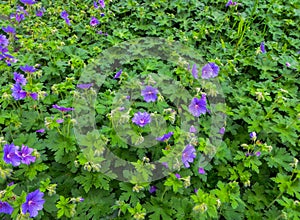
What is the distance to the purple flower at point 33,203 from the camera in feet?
6.70

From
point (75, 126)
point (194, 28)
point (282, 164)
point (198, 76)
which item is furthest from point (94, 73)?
point (282, 164)

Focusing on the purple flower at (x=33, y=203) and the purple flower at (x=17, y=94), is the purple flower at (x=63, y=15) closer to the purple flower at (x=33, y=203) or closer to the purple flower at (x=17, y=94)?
the purple flower at (x=17, y=94)

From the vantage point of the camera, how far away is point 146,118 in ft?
8.11

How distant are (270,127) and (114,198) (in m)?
1.63

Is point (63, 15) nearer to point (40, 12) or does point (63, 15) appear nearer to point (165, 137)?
point (40, 12)

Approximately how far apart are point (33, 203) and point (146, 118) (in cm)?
102

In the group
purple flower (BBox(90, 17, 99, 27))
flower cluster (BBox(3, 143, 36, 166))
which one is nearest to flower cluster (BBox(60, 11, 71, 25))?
purple flower (BBox(90, 17, 99, 27))

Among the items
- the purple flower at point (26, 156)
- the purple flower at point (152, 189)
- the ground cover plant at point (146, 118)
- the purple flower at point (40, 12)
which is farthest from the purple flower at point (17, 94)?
the purple flower at point (40, 12)

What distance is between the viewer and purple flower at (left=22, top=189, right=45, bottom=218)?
2.04 meters

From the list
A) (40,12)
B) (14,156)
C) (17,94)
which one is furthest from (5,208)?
(40,12)

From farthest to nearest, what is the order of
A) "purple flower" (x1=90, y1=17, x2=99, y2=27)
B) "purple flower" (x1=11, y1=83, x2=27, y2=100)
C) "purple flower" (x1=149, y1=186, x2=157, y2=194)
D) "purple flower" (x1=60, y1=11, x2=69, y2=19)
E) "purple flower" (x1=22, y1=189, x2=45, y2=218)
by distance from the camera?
"purple flower" (x1=60, y1=11, x2=69, y2=19)
"purple flower" (x1=90, y1=17, x2=99, y2=27)
"purple flower" (x1=11, y1=83, x2=27, y2=100)
"purple flower" (x1=149, y1=186, x2=157, y2=194)
"purple flower" (x1=22, y1=189, x2=45, y2=218)

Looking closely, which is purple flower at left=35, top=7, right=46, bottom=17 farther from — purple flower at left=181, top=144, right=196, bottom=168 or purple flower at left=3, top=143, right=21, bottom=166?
purple flower at left=181, top=144, right=196, bottom=168

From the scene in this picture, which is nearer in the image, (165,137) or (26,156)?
(26,156)

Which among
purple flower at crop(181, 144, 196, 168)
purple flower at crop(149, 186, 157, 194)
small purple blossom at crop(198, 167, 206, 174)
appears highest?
purple flower at crop(181, 144, 196, 168)
